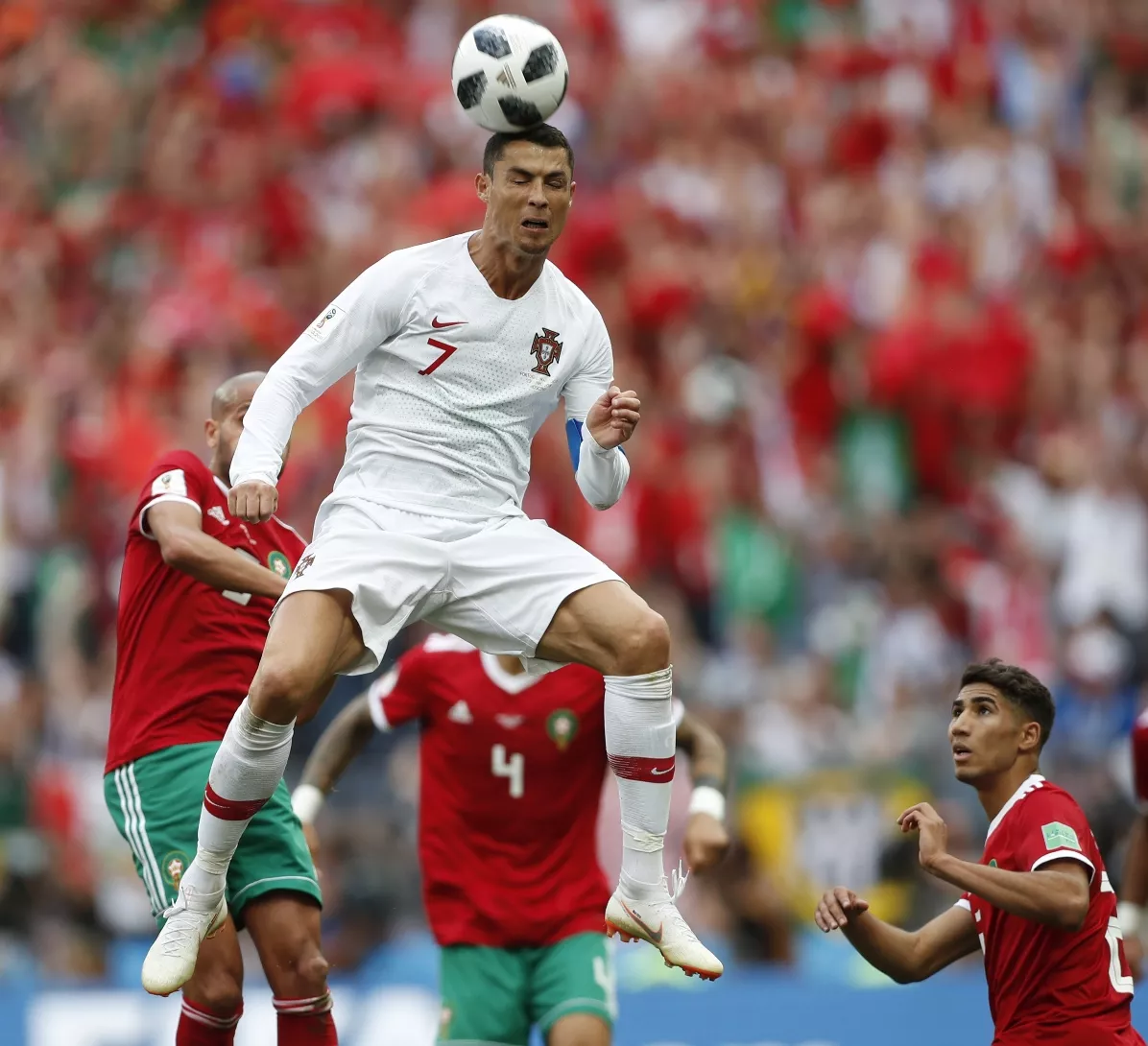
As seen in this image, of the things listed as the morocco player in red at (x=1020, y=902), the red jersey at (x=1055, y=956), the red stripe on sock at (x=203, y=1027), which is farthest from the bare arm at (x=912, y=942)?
the red stripe on sock at (x=203, y=1027)

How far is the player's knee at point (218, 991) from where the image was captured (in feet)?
22.1

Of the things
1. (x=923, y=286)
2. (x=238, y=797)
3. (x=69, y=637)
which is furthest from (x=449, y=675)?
(x=923, y=286)

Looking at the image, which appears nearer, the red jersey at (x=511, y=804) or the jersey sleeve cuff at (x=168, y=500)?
the jersey sleeve cuff at (x=168, y=500)

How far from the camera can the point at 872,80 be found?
15898mm

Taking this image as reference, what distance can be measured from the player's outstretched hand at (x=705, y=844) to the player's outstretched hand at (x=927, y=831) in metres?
1.22

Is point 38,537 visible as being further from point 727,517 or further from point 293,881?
point 293,881

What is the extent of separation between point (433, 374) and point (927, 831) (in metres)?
2.10

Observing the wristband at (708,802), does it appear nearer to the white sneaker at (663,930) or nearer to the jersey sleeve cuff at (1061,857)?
the white sneaker at (663,930)

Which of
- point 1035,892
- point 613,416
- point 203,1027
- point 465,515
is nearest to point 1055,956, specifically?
point 1035,892

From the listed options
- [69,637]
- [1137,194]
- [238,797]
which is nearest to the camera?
[238,797]

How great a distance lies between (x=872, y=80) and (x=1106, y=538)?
191 inches

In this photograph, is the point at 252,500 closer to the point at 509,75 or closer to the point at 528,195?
the point at 528,195

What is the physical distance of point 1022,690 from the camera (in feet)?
21.3

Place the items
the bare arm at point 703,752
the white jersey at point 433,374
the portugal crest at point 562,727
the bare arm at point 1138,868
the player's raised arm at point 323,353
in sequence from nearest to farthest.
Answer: the player's raised arm at point 323,353 → the white jersey at point 433,374 → the bare arm at point 703,752 → the portugal crest at point 562,727 → the bare arm at point 1138,868
